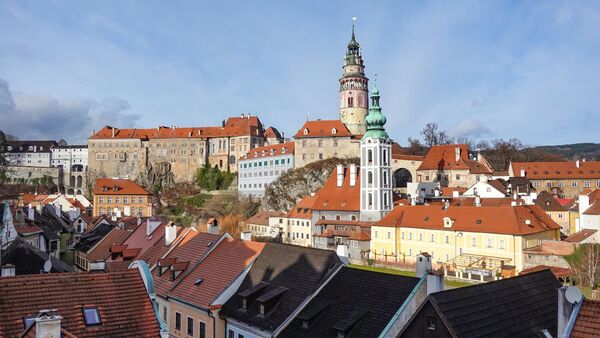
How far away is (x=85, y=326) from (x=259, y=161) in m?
86.0

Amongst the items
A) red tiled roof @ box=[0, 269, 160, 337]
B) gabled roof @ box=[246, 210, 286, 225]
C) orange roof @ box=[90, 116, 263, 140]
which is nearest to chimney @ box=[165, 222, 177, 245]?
red tiled roof @ box=[0, 269, 160, 337]

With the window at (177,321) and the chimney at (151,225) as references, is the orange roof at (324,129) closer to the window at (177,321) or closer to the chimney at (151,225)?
the chimney at (151,225)

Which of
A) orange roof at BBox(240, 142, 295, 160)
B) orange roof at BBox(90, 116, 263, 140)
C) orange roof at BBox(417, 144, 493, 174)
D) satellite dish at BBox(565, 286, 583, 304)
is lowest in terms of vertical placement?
satellite dish at BBox(565, 286, 583, 304)

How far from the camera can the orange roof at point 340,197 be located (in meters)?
65.5

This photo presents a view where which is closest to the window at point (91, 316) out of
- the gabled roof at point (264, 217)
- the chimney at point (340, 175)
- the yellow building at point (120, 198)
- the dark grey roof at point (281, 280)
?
the dark grey roof at point (281, 280)

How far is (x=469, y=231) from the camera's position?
153ft

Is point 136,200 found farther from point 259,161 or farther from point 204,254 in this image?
point 204,254

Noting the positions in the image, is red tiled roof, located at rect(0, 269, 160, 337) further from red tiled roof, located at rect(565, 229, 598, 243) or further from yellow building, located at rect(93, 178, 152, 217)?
yellow building, located at rect(93, 178, 152, 217)

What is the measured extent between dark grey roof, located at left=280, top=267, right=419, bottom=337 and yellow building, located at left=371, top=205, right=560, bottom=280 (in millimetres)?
28896

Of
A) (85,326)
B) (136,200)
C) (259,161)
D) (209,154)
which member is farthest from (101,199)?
(85,326)

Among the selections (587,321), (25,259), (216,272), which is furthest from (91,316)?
(25,259)

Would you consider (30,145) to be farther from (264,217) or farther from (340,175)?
(340,175)

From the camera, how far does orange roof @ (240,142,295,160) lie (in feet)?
304

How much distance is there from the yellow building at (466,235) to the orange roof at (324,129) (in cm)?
3546
